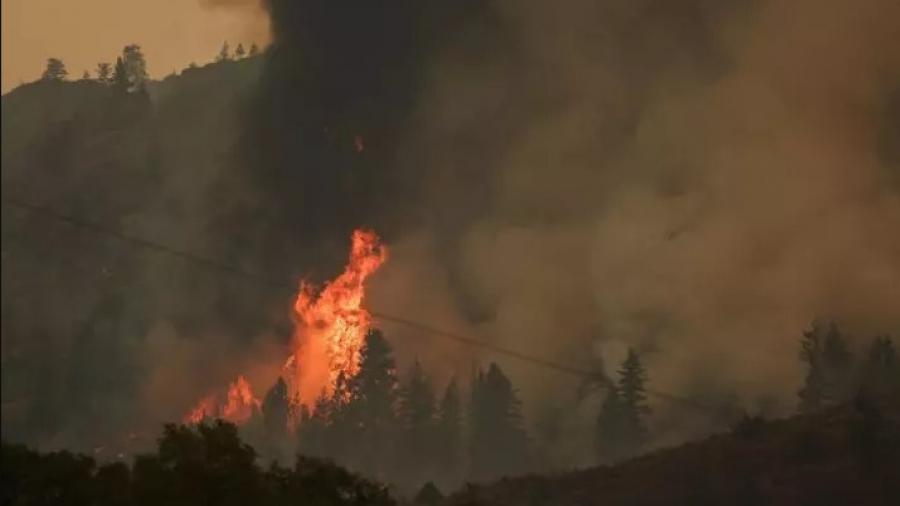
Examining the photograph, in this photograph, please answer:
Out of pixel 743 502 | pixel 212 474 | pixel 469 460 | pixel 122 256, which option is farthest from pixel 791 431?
pixel 122 256

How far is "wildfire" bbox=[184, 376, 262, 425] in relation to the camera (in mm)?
→ 118188

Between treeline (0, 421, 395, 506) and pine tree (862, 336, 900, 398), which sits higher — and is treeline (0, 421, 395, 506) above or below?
below

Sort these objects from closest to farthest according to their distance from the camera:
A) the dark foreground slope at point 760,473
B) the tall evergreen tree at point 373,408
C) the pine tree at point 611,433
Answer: the dark foreground slope at point 760,473, the pine tree at point 611,433, the tall evergreen tree at point 373,408

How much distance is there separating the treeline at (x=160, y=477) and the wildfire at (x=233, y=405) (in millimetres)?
88841

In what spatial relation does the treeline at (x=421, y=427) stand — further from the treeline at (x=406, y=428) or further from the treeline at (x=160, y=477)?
the treeline at (x=160, y=477)

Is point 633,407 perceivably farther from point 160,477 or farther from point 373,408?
point 160,477

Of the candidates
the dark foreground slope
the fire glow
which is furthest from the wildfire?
the dark foreground slope

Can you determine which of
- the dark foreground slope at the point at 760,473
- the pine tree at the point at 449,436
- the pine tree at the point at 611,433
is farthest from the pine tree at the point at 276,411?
the dark foreground slope at the point at 760,473

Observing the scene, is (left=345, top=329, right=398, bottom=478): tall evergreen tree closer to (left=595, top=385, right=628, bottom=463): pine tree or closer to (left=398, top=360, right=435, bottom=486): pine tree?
(left=398, top=360, right=435, bottom=486): pine tree

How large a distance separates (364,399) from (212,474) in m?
93.8

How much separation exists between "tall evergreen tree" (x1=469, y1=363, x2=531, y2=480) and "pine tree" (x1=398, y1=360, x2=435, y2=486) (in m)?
4.52

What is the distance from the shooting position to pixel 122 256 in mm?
143250

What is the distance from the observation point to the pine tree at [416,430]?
4437 inches

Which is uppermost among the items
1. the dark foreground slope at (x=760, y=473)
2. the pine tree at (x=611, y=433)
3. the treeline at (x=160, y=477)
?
the pine tree at (x=611, y=433)
